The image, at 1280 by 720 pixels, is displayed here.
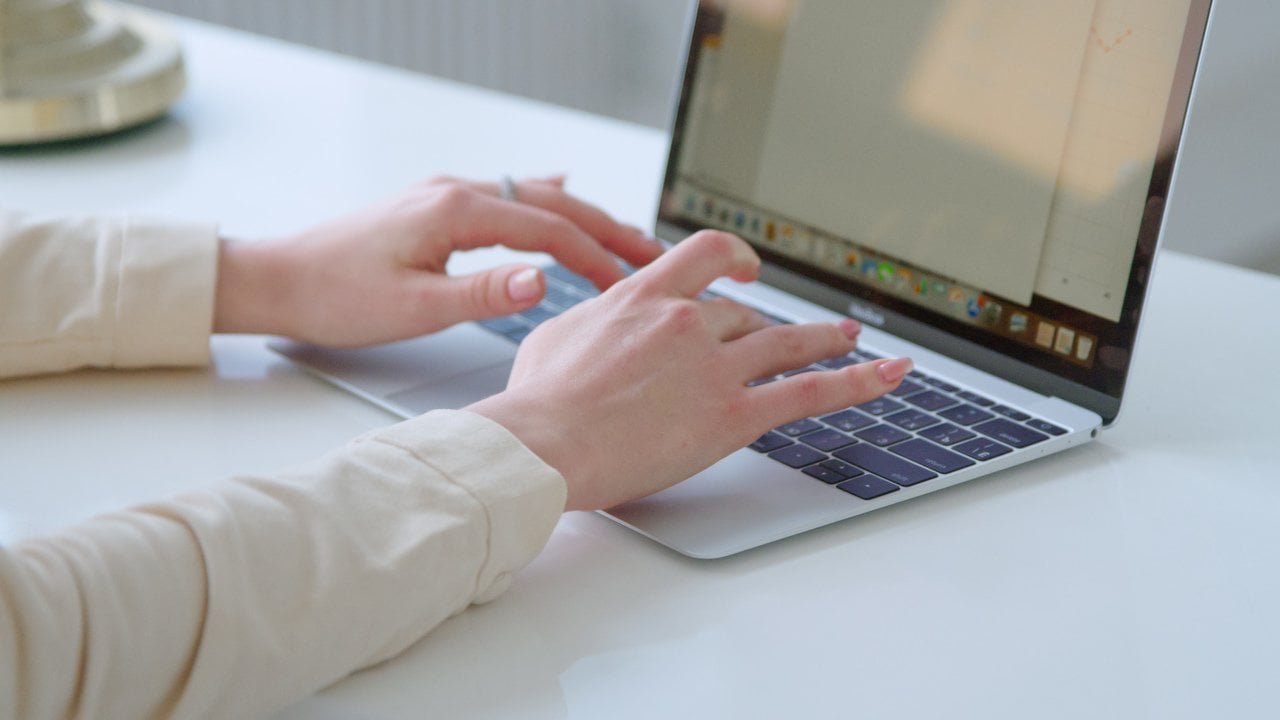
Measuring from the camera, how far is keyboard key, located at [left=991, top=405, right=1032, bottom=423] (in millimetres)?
729

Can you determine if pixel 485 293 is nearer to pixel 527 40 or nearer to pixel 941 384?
pixel 941 384

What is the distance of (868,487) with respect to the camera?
2.15 ft

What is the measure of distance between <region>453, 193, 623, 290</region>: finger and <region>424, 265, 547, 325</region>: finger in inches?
2.0

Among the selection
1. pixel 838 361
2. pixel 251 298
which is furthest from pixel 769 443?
pixel 251 298

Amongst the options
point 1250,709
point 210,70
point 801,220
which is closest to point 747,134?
point 801,220

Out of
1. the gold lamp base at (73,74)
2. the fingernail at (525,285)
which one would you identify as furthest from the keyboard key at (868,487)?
the gold lamp base at (73,74)

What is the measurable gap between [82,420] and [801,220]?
0.46 m

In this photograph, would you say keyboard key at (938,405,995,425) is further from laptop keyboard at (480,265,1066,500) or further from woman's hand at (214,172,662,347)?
woman's hand at (214,172,662,347)

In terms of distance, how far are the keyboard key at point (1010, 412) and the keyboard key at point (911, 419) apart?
4cm

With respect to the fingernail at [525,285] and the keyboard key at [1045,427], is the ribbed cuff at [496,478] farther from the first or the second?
the keyboard key at [1045,427]

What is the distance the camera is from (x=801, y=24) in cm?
87

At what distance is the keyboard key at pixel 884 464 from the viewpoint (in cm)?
66

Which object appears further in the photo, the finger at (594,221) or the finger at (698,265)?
the finger at (594,221)

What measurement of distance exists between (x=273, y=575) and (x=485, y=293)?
0.94 feet
